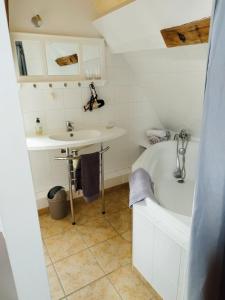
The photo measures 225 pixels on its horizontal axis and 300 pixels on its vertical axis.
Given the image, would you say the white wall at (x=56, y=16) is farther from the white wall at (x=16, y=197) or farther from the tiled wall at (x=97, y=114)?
the white wall at (x=16, y=197)

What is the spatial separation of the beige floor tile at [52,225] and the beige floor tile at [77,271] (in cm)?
38

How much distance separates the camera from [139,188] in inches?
60.5

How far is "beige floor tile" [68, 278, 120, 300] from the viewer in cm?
154

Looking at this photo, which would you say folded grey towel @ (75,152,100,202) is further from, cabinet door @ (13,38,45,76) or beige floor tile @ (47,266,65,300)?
cabinet door @ (13,38,45,76)

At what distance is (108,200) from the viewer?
2.72 metres

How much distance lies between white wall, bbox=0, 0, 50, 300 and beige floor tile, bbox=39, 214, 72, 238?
1.43m

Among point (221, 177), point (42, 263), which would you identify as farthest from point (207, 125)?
point (42, 263)

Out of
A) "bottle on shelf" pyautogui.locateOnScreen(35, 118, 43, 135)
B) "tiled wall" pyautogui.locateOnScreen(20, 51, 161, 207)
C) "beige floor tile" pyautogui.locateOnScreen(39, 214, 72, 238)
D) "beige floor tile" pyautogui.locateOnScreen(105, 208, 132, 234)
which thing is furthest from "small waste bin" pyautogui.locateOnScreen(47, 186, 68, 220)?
"bottle on shelf" pyautogui.locateOnScreen(35, 118, 43, 135)

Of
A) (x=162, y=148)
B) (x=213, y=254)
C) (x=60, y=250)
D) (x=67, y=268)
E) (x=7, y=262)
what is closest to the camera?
(x=7, y=262)

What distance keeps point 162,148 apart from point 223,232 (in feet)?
6.23

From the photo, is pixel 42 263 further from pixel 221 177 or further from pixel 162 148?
pixel 162 148

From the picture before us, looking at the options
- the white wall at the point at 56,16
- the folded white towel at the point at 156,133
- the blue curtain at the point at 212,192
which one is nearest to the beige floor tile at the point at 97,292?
the blue curtain at the point at 212,192

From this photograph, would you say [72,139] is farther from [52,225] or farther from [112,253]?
[112,253]

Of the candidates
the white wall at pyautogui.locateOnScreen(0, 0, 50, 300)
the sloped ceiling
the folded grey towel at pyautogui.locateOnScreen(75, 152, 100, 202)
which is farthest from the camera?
the folded grey towel at pyautogui.locateOnScreen(75, 152, 100, 202)
